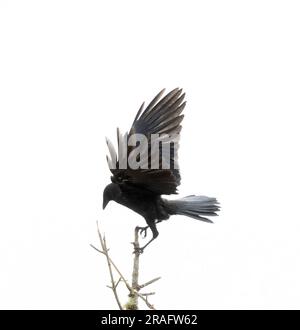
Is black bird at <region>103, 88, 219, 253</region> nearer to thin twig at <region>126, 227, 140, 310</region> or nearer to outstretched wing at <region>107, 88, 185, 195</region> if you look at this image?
outstretched wing at <region>107, 88, 185, 195</region>

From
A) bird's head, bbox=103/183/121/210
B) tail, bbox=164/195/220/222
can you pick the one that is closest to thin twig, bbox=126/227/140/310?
bird's head, bbox=103/183/121/210

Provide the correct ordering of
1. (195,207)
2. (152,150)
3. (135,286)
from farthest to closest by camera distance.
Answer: (195,207), (152,150), (135,286)

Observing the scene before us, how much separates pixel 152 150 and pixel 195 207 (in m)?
0.88

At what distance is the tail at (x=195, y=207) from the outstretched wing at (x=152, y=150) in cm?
28

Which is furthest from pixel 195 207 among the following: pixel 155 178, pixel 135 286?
pixel 135 286

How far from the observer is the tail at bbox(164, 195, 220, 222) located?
7.43 meters

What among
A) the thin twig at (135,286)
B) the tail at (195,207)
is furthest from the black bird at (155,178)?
the thin twig at (135,286)

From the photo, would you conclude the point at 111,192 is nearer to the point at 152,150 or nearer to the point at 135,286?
the point at 152,150

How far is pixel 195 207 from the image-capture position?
295 inches

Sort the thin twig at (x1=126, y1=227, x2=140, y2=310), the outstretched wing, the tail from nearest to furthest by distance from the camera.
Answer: the thin twig at (x1=126, y1=227, x2=140, y2=310) < the outstretched wing < the tail

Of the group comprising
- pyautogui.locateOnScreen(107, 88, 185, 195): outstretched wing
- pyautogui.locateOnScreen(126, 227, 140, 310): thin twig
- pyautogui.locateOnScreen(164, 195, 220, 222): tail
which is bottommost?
pyautogui.locateOnScreen(126, 227, 140, 310): thin twig

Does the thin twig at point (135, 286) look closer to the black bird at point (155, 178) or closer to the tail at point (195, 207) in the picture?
the black bird at point (155, 178)
